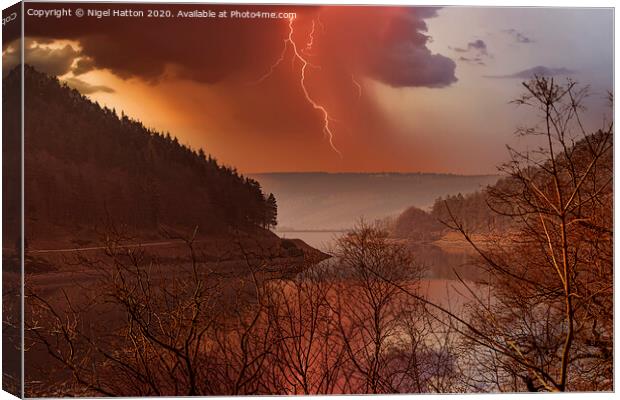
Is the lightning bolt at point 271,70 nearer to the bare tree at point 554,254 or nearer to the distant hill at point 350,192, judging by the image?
the distant hill at point 350,192

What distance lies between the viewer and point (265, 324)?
588cm

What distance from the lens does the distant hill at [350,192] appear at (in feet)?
19.4

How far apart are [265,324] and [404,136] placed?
1678mm

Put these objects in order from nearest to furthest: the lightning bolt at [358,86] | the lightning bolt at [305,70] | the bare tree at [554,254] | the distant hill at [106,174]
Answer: the distant hill at [106,174]
the lightning bolt at [305,70]
the lightning bolt at [358,86]
the bare tree at [554,254]

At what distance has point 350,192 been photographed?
597 cm

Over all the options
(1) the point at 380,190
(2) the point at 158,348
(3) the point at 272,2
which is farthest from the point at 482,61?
(2) the point at 158,348

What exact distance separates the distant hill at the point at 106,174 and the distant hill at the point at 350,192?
9.2 inches

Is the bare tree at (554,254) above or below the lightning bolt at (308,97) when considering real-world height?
below

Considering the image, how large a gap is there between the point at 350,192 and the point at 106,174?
171 centimetres

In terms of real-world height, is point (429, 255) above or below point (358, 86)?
below

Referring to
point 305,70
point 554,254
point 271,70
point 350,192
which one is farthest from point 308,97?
point 554,254

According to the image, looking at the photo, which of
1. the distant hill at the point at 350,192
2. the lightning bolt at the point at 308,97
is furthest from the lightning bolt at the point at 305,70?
the distant hill at the point at 350,192

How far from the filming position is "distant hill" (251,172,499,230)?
5.91 m

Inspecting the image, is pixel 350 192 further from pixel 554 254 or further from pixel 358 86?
pixel 554 254
